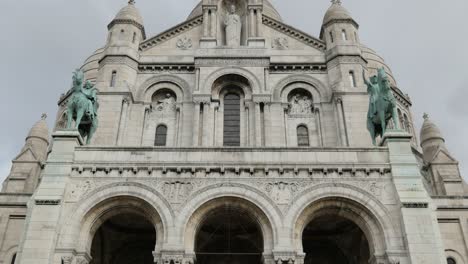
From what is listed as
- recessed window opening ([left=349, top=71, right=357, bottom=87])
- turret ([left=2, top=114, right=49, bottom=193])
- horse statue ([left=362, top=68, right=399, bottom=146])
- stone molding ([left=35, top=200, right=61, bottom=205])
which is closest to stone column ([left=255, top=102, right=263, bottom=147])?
recessed window opening ([left=349, top=71, right=357, bottom=87])

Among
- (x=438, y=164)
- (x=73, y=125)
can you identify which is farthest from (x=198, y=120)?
(x=438, y=164)

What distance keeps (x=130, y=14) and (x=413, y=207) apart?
2084cm

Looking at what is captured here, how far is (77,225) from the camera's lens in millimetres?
18031

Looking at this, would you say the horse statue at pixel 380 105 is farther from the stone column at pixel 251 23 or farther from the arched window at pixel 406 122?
the arched window at pixel 406 122

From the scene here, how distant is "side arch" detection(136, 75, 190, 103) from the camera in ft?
92.0

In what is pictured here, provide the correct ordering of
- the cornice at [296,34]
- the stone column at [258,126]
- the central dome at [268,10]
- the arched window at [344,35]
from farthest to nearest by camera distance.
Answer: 1. the central dome at [268,10]
2. the cornice at [296,34]
3. the arched window at [344,35]
4. the stone column at [258,126]

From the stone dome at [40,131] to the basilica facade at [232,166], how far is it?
0.46ft

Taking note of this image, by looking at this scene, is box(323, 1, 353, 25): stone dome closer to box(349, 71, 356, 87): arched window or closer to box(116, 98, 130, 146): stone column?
box(349, 71, 356, 87): arched window

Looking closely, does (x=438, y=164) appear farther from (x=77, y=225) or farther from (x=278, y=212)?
(x=77, y=225)

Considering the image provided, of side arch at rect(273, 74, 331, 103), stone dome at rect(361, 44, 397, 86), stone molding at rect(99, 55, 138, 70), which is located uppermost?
stone dome at rect(361, 44, 397, 86)

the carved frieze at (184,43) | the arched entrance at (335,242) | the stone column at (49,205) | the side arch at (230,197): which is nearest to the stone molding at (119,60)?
the carved frieze at (184,43)

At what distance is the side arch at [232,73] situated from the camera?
89.9 feet

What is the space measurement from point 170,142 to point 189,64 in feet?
16.5

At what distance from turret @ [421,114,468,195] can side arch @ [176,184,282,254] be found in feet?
53.6
